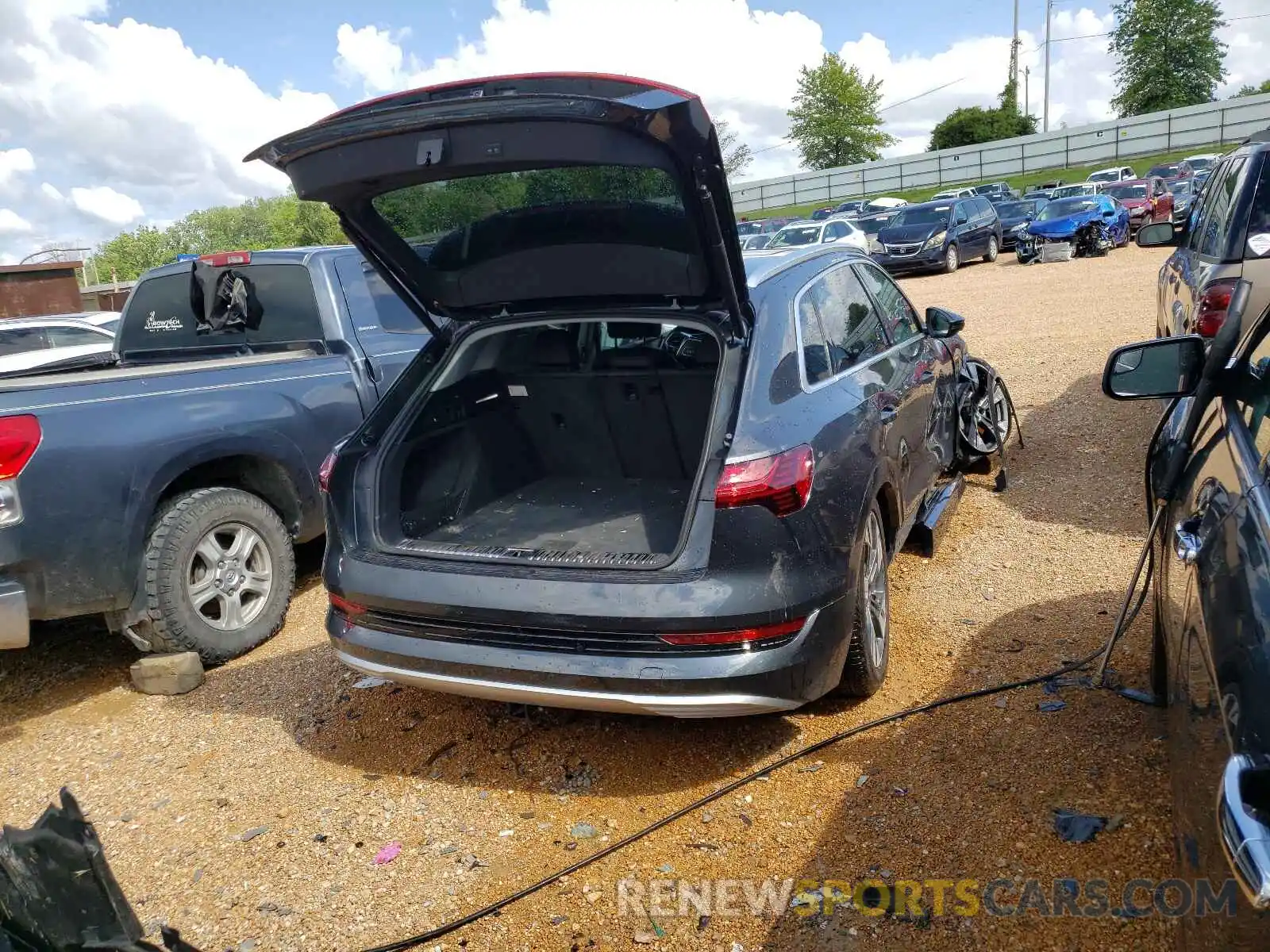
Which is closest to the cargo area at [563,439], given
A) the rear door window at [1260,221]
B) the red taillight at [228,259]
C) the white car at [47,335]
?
the red taillight at [228,259]

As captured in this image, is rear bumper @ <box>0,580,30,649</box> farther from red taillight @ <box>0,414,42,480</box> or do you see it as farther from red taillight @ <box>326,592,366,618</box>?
red taillight @ <box>326,592,366,618</box>

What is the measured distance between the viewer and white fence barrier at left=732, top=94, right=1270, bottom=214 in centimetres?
4625

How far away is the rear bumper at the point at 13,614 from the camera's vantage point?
3779mm

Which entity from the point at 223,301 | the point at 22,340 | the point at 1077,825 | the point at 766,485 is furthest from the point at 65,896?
the point at 22,340

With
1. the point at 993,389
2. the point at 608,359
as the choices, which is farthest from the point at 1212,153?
the point at 608,359

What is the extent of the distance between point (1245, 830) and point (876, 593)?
8.42 ft

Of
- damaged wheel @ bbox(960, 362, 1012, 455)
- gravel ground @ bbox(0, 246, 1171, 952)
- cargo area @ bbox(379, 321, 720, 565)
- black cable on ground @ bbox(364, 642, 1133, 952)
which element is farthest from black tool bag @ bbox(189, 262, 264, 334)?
damaged wheel @ bbox(960, 362, 1012, 455)

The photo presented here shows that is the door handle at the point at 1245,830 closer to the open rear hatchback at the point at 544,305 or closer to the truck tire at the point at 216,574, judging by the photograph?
the open rear hatchback at the point at 544,305

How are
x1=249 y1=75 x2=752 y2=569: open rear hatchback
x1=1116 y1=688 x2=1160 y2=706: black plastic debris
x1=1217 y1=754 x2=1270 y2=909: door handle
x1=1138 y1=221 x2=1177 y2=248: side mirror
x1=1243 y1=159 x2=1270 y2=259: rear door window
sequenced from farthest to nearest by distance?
x1=1138 y1=221 x2=1177 y2=248: side mirror < x1=1243 y1=159 x2=1270 y2=259: rear door window < x1=1116 y1=688 x2=1160 y2=706: black plastic debris < x1=249 y1=75 x2=752 y2=569: open rear hatchback < x1=1217 y1=754 x2=1270 y2=909: door handle

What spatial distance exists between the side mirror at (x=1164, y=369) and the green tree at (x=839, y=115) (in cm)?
7033

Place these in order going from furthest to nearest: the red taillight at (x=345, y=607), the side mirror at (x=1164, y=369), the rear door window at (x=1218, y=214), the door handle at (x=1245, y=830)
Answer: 1. the rear door window at (x=1218, y=214)
2. the red taillight at (x=345, y=607)
3. the side mirror at (x=1164, y=369)
4. the door handle at (x=1245, y=830)

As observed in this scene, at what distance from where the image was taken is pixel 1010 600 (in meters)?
4.51

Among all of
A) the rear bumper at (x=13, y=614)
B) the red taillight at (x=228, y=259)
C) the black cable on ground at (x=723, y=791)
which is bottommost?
the black cable on ground at (x=723, y=791)

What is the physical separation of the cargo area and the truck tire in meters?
1.21
